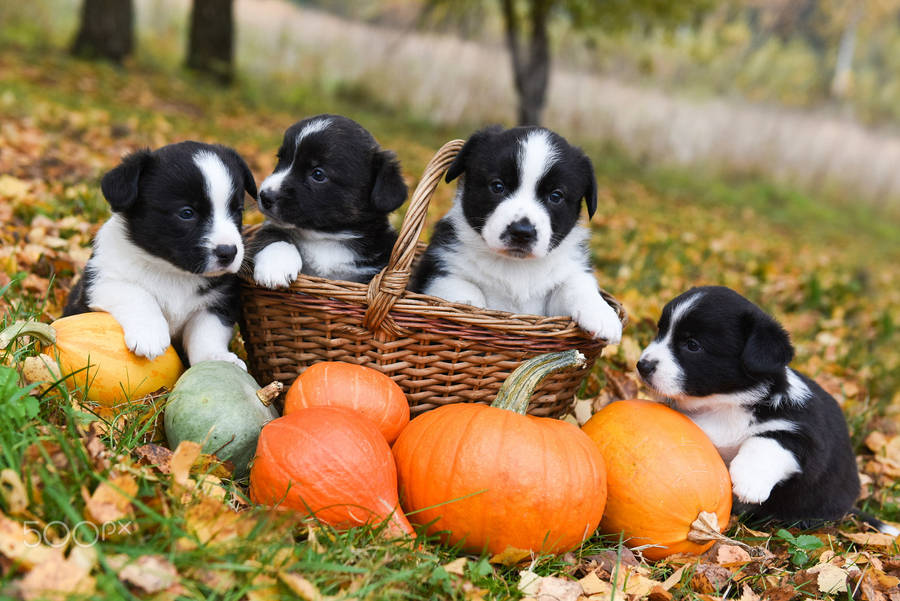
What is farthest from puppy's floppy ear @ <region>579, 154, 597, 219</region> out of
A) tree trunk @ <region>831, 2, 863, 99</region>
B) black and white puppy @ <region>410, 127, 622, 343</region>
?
tree trunk @ <region>831, 2, 863, 99</region>

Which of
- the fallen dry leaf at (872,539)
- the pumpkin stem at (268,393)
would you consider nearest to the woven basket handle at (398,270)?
the pumpkin stem at (268,393)

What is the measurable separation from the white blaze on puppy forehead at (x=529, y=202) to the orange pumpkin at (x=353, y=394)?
76cm

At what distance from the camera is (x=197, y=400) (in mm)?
2543

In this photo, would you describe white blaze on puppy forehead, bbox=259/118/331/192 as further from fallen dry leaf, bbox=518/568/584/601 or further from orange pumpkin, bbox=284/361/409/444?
fallen dry leaf, bbox=518/568/584/601

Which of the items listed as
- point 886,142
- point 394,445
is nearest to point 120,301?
point 394,445

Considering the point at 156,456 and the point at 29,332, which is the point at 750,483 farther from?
the point at 29,332

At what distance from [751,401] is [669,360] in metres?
0.38

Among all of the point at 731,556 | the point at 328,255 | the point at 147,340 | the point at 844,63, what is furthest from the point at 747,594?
the point at 844,63

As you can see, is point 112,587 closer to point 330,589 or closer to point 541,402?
point 330,589

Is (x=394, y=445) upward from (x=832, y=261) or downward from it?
upward

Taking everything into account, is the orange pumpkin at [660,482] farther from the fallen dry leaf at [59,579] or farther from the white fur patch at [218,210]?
the fallen dry leaf at [59,579]

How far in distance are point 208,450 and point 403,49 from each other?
53.5ft

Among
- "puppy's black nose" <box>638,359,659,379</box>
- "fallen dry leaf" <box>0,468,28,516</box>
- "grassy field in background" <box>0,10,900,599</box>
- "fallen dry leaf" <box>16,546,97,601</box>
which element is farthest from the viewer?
"puppy's black nose" <box>638,359,659,379</box>

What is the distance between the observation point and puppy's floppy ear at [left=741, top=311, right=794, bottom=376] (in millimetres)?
2814
